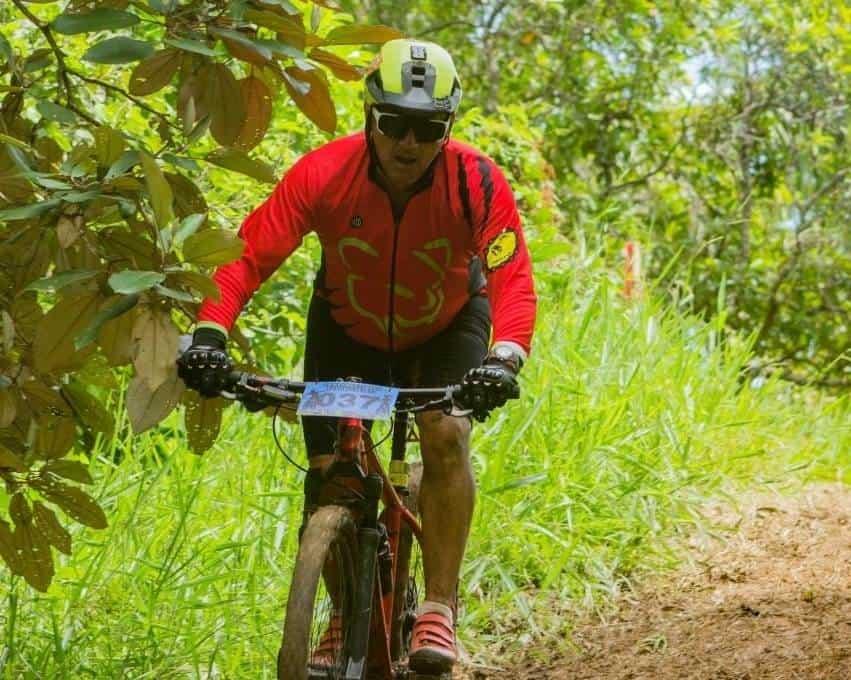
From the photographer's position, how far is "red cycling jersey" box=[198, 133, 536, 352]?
4.17 m

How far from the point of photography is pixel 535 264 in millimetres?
7793

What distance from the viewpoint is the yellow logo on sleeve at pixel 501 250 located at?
4.17 metres

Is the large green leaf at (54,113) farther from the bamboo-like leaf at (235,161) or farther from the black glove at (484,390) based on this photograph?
the black glove at (484,390)

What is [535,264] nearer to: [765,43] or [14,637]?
[14,637]

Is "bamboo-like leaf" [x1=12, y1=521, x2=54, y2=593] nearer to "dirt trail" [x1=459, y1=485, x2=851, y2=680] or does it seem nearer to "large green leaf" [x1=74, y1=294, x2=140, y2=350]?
"large green leaf" [x1=74, y1=294, x2=140, y2=350]

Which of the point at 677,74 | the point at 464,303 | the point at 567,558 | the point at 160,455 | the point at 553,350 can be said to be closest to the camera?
the point at 464,303

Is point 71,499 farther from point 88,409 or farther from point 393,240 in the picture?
point 393,240

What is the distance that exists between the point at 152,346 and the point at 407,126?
1.28 meters

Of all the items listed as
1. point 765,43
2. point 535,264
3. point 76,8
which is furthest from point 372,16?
point 76,8

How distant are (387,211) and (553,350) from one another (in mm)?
2972

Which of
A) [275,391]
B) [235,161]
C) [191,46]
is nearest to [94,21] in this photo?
[191,46]

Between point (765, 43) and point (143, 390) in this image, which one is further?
point (765, 43)

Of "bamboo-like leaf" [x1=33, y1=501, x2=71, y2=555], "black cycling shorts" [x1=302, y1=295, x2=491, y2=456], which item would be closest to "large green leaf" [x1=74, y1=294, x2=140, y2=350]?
"bamboo-like leaf" [x1=33, y1=501, x2=71, y2=555]

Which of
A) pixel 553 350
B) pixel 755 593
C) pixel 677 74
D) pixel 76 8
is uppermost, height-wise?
pixel 76 8
